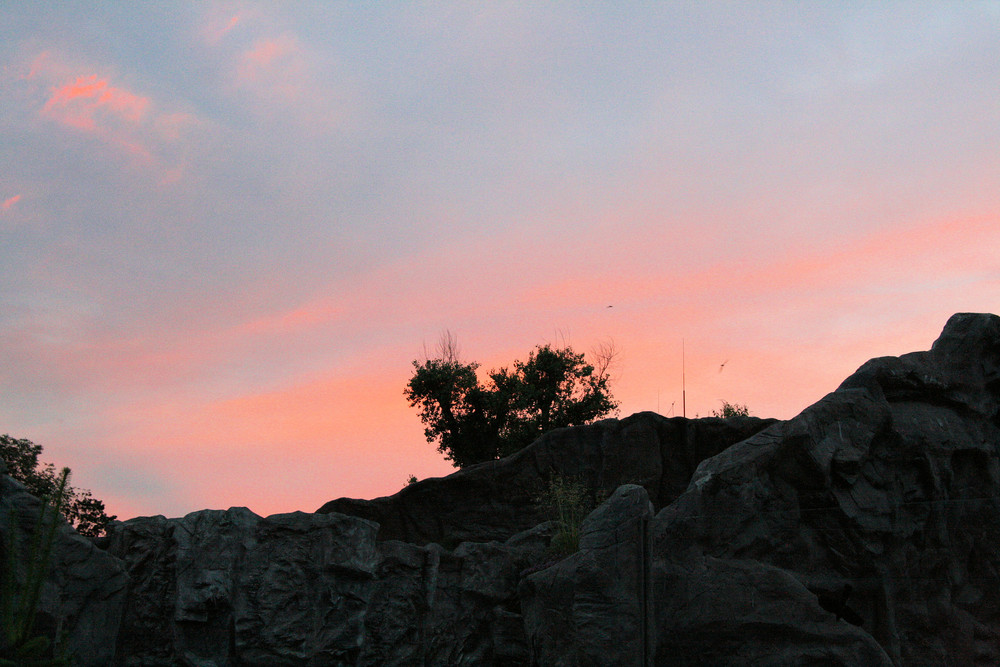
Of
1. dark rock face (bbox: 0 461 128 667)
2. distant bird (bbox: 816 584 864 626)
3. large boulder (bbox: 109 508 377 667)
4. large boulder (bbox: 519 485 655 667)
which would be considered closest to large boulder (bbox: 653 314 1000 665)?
distant bird (bbox: 816 584 864 626)

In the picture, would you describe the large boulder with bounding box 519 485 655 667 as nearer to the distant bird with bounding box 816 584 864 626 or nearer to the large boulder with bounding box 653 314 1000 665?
the large boulder with bounding box 653 314 1000 665

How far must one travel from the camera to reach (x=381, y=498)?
684 inches

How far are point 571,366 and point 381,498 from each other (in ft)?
39.2

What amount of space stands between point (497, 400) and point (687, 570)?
17.8 metres

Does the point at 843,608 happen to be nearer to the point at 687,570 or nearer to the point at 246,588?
the point at 687,570

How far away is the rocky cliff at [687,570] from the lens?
381 inches

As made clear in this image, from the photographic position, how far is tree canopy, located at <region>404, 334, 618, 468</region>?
27609mm

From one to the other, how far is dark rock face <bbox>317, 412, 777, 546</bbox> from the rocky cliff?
3279mm

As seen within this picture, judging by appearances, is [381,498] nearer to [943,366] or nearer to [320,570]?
[320,570]

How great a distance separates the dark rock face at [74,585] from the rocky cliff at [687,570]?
32 millimetres

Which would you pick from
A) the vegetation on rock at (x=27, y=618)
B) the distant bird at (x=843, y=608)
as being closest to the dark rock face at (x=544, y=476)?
the distant bird at (x=843, y=608)

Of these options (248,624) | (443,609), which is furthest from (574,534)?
(248,624)

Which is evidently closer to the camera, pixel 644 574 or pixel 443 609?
pixel 644 574

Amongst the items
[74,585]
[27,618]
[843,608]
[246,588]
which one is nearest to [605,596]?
[843,608]
